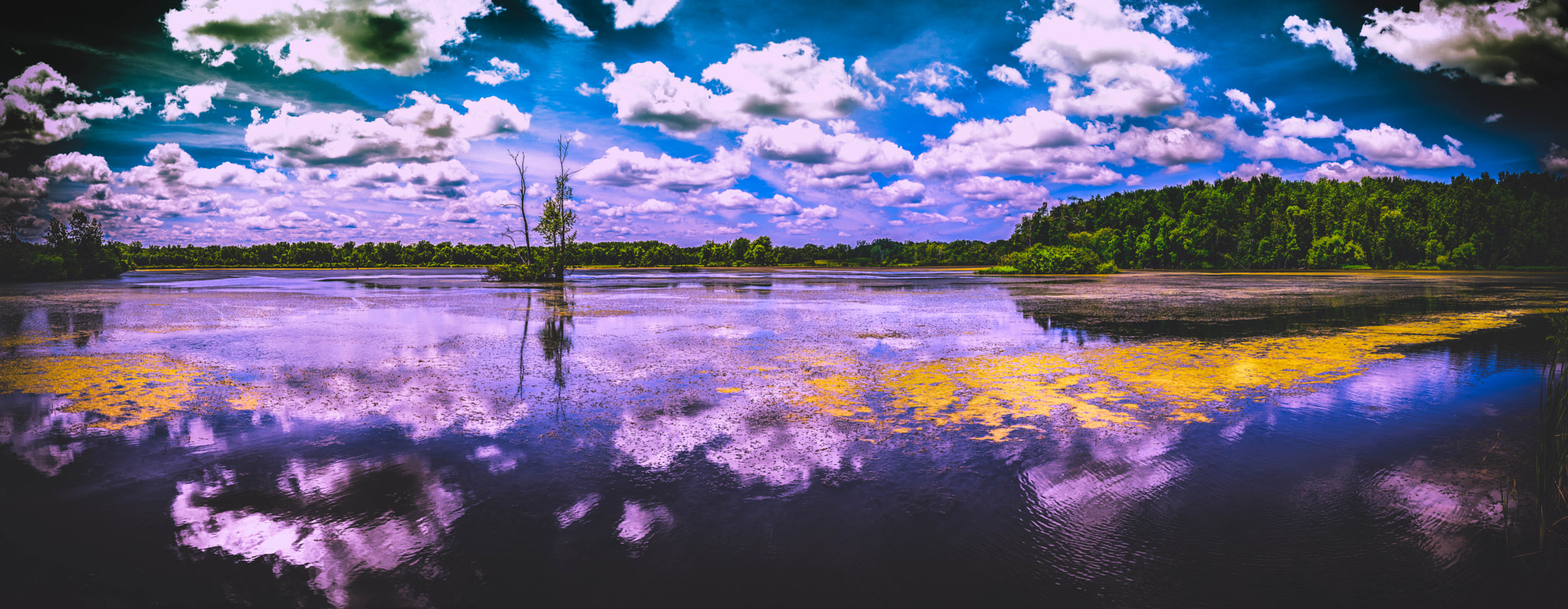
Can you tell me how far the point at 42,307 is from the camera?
24359 mm

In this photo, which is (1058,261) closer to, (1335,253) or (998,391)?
(1335,253)

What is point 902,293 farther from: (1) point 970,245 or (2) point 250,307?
(1) point 970,245

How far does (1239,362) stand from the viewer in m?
12.0

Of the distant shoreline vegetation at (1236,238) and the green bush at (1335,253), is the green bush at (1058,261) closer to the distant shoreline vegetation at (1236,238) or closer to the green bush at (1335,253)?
the distant shoreline vegetation at (1236,238)

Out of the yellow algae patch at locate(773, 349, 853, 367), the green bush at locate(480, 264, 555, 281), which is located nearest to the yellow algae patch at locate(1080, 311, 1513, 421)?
the yellow algae patch at locate(773, 349, 853, 367)

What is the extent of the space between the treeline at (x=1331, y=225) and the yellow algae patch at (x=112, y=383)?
8514 cm

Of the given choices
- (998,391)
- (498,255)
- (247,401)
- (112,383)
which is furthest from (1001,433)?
(498,255)

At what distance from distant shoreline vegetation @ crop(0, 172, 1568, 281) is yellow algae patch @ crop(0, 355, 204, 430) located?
1598 inches

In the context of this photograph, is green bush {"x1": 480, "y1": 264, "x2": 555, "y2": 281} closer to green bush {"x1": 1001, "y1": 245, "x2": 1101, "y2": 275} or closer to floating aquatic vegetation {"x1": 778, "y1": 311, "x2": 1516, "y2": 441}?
floating aquatic vegetation {"x1": 778, "y1": 311, "x2": 1516, "y2": 441}

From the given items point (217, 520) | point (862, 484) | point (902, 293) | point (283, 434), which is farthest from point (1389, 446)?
point (902, 293)

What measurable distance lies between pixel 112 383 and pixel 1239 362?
60.0 feet

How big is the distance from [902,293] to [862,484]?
3039 centimetres

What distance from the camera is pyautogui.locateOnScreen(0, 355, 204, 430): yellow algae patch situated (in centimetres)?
846

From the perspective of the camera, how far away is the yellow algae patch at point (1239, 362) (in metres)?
9.85
